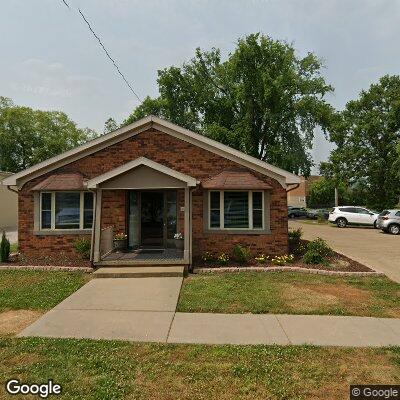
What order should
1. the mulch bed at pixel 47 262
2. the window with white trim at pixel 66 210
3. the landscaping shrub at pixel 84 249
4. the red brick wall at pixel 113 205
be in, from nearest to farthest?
the mulch bed at pixel 47 262
the landscaping shrub at pixel 84 249
the window with white trim at pixel 66 210
the red brick wall at pixel 113 205

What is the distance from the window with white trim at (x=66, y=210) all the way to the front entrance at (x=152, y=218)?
60.2 inches

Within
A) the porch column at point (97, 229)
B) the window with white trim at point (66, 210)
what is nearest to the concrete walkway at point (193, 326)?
the porch column at point (97, 229)

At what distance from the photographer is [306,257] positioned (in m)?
11.1

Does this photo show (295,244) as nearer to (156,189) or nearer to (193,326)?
(156,189)

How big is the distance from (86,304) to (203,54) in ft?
120

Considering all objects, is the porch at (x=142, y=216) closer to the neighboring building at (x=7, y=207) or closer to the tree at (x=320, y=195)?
the neighboring building at (x=7, y=207)

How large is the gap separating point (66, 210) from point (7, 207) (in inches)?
719

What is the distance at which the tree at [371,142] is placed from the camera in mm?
34969

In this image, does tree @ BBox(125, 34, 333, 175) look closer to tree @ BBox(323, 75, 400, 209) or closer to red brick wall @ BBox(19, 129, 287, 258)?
tree @ BBox(323, 75, 400, 209)

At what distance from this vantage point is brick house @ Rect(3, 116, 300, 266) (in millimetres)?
11828

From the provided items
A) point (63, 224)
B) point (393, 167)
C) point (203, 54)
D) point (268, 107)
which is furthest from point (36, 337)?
point (203, 54)

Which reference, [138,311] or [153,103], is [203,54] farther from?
[138,311]

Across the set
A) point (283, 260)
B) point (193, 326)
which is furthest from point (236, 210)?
point (193, 326)

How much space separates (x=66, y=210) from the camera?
12.1 metres
